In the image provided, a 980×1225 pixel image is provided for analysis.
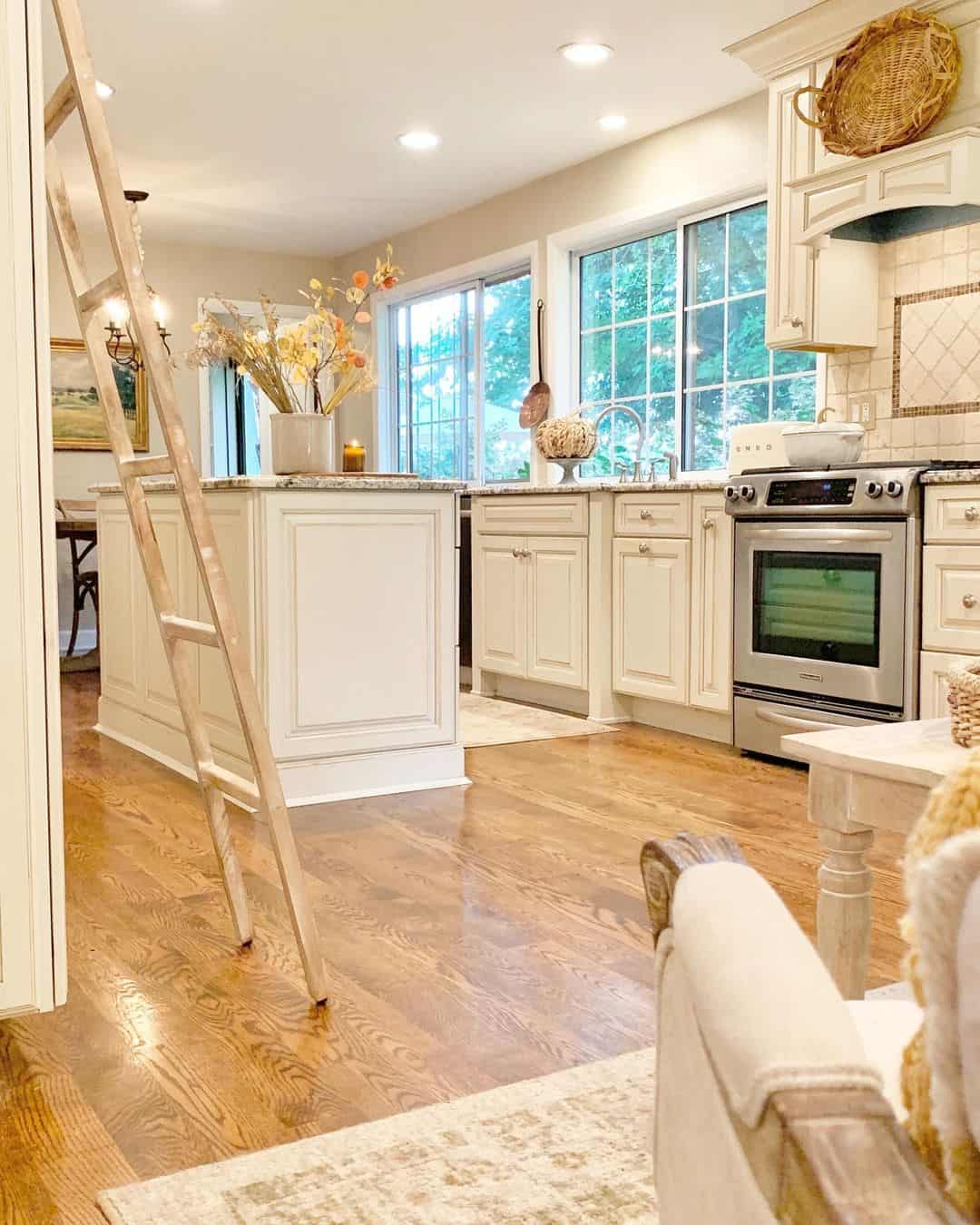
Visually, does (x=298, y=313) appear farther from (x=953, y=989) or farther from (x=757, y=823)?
(x=953, y=989)

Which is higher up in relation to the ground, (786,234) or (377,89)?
(377,89)

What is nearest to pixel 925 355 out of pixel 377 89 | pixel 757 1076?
pixel 377 89

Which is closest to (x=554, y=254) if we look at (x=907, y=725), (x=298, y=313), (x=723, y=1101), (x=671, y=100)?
(x=671, y=100)

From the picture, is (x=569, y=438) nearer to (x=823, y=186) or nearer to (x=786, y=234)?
(x=786, y=234)

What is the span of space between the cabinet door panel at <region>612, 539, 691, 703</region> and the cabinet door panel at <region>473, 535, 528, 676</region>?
1.92 ft

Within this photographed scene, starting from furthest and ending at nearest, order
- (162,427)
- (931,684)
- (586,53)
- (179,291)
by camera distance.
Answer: (179,291) → (586,53) → (931,684) → (162,427)

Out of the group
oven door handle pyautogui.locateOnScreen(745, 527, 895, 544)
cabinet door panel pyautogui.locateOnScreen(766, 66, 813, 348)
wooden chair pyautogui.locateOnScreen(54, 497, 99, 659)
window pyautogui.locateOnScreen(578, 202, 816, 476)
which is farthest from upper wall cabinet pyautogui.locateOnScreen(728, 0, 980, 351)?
→ wooden chair pyautogui.locateOnScreen(54, 497, 99, 659)

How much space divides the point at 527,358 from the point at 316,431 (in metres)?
3.01

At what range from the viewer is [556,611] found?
5.20 meters

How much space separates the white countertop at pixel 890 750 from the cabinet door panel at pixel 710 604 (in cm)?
261

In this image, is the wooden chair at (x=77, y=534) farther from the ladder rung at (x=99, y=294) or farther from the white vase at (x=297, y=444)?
the ladder rung at (x=99, y=294)

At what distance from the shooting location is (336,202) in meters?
6.86

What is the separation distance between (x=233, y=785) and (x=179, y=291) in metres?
6.25

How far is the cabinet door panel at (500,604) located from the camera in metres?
5.43
